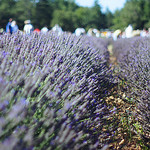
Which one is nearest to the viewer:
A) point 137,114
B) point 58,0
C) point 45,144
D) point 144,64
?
point 45,144

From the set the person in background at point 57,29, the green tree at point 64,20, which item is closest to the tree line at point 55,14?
the green tree at point 64,20

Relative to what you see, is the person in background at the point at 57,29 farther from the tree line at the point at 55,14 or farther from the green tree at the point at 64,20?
the green tree at the point at 64,20

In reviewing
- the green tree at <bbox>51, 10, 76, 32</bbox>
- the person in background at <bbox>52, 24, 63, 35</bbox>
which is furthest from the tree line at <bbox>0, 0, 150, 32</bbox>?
the person in background at <bbox>52, 24, 63, 35</bbox>

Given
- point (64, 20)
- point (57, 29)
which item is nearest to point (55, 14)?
point (64, 20)

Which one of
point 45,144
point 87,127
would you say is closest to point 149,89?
point 87,127

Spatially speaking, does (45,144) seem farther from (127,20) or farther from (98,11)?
(98,11)

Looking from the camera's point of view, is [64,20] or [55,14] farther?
[55,14]

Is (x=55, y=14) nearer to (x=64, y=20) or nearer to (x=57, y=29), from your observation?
(x=64, y=20)

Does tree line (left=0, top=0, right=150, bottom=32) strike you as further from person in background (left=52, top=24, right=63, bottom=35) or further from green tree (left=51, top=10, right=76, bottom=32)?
person in background (left=52, top=24, right=63, bottom=35)

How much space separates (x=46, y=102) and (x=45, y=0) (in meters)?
59.6

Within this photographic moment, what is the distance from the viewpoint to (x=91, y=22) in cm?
→ 6656

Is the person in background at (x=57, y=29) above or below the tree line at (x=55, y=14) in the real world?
below

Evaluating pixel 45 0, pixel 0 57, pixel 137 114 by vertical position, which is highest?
pixel 45 0

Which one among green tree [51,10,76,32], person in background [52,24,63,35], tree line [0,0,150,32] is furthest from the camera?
green tree [51,10,76,32]
